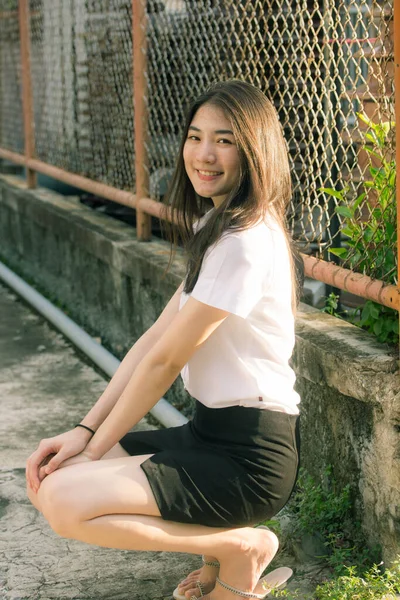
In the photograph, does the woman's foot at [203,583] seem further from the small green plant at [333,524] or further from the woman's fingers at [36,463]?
the woman's fingers at [36,463]

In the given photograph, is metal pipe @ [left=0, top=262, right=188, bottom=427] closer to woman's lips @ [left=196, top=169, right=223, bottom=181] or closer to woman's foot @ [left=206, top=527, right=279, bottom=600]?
woman's foot @ [left=206, top=527, right=279, bottom=600]

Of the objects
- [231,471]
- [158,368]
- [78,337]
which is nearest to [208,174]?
[158,368]

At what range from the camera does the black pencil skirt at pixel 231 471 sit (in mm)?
2562

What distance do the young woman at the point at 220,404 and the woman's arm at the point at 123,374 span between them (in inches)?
2.8

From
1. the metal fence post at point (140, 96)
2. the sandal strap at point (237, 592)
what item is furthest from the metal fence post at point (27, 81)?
the sandal strap at point (237, 592)

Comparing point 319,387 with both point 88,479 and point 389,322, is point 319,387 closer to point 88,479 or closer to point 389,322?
point 389,322

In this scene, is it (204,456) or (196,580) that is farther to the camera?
(196,580)

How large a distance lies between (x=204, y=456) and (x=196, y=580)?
1.58 feet

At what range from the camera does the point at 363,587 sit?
2719mm

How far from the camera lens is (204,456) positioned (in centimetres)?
263

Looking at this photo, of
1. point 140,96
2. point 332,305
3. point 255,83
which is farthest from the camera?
point 140,96

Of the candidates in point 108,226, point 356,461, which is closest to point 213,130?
point 356,461

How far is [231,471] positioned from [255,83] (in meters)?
2.03

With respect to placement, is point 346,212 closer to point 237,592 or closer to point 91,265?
point 237,592
